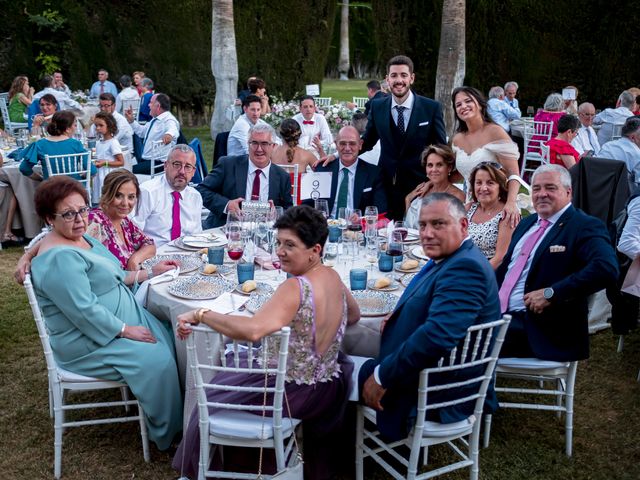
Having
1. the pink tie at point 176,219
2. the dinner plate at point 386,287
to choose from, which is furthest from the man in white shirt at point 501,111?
the dinner plate at point 386,287

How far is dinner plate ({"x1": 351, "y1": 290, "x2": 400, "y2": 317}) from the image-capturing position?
3.24 m

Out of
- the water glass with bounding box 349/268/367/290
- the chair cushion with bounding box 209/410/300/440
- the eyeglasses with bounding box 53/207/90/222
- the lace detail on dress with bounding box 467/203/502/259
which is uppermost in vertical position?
the eyeglasses with bounding box 53/207/90/222

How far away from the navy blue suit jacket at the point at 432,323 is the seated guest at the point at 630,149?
4.14m

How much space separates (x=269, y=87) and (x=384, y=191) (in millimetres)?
11449

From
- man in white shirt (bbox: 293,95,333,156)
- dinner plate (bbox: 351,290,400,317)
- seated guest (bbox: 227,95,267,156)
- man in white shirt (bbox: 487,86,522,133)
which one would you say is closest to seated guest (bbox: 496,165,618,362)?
dinner plate (bbox: 351,290,400,317)

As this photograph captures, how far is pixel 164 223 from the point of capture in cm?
489

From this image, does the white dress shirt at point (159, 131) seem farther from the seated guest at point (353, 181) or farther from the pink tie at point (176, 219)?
the pink tie at point (176, 219)

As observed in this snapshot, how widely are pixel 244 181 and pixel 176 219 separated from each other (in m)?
0.74

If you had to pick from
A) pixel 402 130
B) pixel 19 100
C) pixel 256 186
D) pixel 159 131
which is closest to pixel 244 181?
pixel 256 186

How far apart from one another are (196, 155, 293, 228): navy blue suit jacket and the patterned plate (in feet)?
5.91

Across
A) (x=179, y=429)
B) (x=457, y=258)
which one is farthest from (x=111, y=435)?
(x=457, y=258)

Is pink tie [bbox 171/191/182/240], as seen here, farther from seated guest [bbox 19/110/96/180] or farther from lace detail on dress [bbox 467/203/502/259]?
seated guest [bbox 19/110/96/180]

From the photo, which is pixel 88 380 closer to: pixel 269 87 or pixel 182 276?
pixel 182 276

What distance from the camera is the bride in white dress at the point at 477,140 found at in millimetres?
4738
